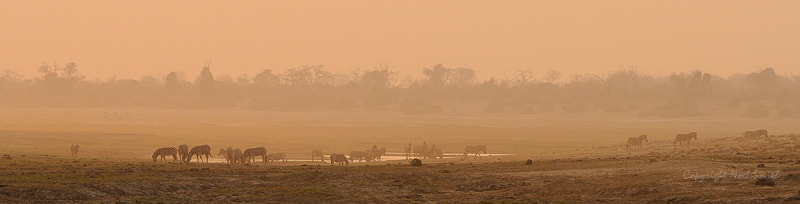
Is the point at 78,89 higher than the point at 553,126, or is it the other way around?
the point at 78,89

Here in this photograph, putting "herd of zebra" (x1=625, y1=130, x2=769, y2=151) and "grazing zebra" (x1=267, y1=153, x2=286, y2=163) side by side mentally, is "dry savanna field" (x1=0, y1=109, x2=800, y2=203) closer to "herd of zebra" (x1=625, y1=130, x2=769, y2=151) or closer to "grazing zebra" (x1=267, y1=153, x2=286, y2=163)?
"herd of zebra" (x1=625, y1=130, x2=769, y2=151)

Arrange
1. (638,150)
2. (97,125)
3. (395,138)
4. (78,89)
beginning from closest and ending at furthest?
(638,150), (395,138), (97,125), (78,89)

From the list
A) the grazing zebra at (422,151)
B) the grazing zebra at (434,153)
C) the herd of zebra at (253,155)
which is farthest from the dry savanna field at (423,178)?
the grazing zebra at (434,153)

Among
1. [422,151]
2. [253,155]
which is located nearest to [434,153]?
[422,151]

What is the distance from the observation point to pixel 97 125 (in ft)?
Result: 297

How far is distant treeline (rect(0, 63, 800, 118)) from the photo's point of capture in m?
121

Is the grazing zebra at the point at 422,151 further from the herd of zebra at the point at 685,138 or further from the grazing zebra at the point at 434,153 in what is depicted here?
the herd of zebra at the point at 685,138

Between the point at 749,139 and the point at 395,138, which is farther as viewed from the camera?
the point at 395,138

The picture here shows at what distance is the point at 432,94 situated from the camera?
466 ft

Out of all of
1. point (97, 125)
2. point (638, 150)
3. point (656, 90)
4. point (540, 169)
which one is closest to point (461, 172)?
point (540, 169)

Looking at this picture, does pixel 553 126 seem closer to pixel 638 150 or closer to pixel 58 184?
pixel 638 150

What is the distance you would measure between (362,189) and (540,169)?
7.72 metres

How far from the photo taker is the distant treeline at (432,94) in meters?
121

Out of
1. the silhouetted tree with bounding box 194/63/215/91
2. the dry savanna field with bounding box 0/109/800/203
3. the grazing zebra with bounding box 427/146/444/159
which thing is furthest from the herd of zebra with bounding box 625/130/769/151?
the silhouetted tree with bounding box 194/63/215/91
